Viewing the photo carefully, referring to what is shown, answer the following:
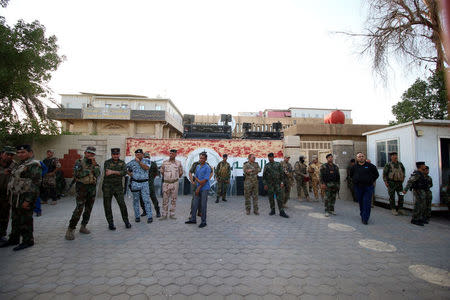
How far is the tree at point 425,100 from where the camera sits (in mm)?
10344

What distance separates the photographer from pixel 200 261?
351cm

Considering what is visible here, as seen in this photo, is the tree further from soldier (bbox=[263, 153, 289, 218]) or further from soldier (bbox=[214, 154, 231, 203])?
soldier (bbox=[214, 154, 231, 203])

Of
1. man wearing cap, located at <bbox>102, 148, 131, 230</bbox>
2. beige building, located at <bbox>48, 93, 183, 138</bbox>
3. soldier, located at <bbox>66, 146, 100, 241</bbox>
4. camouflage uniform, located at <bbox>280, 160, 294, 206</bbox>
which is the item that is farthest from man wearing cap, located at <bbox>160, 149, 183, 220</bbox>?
beige building, located at <bbox>48, 93, 183, 138</bbox>

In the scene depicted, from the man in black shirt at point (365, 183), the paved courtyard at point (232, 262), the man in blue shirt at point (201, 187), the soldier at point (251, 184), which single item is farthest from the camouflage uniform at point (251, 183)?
the man in black shirt at point (365, 183)

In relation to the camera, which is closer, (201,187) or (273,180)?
(201,187)

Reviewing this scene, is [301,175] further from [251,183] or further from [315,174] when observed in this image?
[251,183]

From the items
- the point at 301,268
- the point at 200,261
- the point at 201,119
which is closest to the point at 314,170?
the point at 301,268

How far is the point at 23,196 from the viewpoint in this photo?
3934 millimetres

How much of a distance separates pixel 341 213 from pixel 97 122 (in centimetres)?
3529

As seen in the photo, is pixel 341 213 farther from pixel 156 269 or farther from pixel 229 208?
pixel 156 269

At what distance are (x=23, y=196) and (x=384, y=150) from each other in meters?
10.9

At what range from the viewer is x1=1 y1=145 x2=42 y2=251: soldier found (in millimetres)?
3939

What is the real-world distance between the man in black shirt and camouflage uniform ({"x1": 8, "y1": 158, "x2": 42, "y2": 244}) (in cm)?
756

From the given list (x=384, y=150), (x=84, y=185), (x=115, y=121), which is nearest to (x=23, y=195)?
(x=84, y=185)
